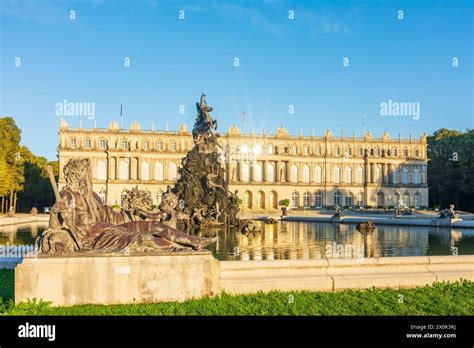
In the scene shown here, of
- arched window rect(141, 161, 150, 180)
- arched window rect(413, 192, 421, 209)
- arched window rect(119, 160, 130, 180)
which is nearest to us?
arched window rect(119, 160, 130, 180)

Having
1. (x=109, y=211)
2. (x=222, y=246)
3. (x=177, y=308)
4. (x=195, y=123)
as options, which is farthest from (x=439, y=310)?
(x=195, y=123)

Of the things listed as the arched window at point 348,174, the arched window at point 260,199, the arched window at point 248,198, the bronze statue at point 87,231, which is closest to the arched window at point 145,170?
the arched window at point 248,198

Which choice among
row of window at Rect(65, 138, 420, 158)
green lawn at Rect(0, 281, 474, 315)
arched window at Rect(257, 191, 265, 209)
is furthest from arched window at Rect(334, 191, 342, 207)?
green lawn at Rect(0, 281, 474, 315)

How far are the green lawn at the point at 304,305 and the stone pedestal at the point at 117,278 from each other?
18 centimetres

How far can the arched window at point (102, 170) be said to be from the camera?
8294cm

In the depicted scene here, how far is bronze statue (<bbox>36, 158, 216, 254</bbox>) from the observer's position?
23.3ft

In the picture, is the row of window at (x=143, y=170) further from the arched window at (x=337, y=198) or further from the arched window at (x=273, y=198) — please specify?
the arched window at (x=337, y=198)

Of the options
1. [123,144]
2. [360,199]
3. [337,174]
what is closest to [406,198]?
[360,199]

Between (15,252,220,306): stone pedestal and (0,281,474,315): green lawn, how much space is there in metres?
0.18

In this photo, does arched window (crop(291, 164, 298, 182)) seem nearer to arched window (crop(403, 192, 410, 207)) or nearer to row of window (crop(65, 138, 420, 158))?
row of window (crop(65, 138, 420, 158))

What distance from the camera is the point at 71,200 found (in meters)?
7.45

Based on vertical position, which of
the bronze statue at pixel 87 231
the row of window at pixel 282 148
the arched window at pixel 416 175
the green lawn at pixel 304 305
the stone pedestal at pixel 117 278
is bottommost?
the green lawn at pixel 304 305

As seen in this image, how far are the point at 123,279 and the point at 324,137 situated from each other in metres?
87.0

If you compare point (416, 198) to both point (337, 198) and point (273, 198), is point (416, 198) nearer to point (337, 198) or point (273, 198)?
point (337, 198)
